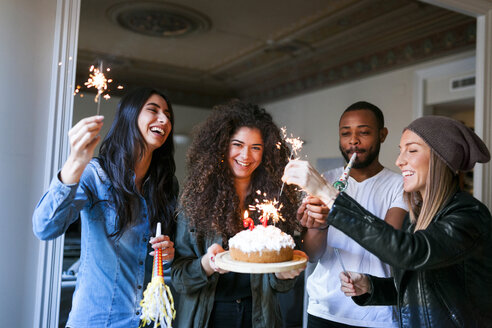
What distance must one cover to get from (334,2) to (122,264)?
242 cm

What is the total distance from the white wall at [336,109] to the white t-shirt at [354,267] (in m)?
→ 0.16

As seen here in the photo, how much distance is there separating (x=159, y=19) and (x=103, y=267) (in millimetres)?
1512

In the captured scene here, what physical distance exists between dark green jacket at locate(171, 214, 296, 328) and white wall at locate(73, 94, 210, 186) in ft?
1.00

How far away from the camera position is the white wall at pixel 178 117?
1.85 m

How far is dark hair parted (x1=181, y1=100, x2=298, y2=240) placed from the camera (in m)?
1.95

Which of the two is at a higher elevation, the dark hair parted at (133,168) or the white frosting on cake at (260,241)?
the dark hair parted at (133,168)

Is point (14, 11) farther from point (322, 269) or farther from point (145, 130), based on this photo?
point (322, 269)

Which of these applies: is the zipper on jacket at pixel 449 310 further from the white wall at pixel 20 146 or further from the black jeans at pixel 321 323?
the white wall at pixel 20 146

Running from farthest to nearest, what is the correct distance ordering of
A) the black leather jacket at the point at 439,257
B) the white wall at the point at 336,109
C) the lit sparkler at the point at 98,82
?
the white wall at the point at 336,109, the lit sparkler at the point at 98,82, the black leather jacket at the point at 439,257

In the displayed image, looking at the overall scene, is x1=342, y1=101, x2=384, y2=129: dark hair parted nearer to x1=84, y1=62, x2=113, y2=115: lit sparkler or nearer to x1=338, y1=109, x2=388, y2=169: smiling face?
x1=338, y1=109, x2=388, y2=169: smiling face

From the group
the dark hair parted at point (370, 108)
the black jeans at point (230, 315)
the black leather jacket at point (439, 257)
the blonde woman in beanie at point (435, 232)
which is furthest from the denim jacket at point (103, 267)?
the dark hair parted at point (370, 108)

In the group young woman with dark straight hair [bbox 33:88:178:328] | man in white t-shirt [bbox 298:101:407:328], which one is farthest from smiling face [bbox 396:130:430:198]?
young woman with dark straight hair [bbox 33:88:178:328]

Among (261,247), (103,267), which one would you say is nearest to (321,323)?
(261,247)

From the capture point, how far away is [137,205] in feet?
5.72
